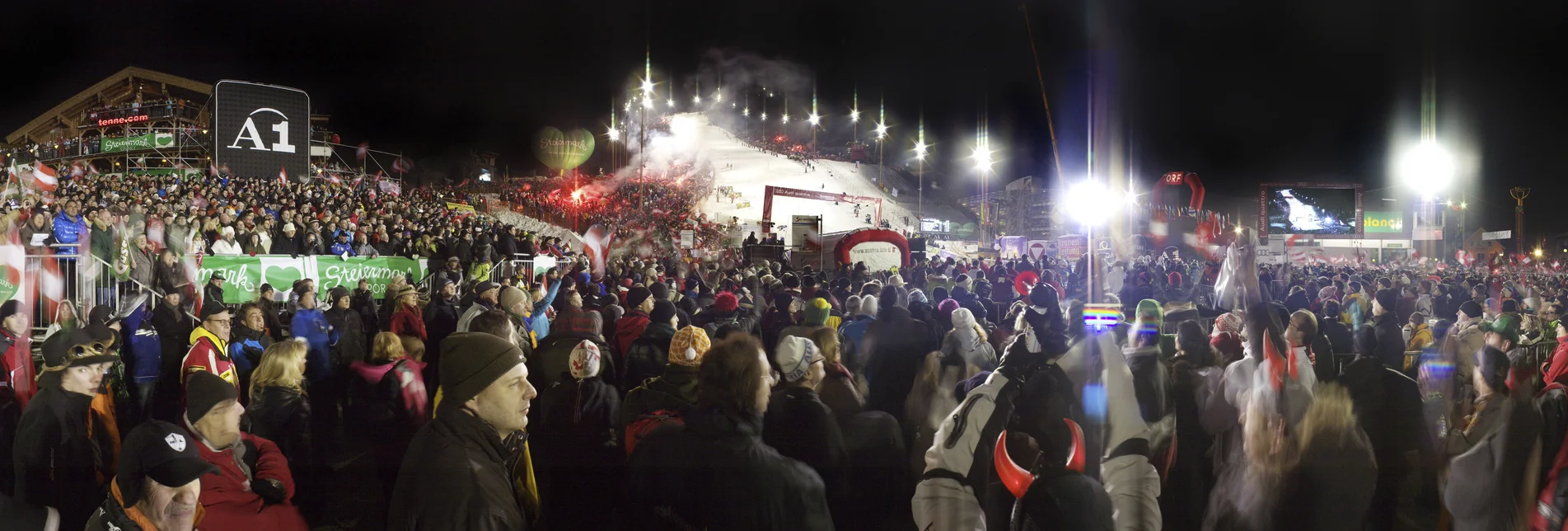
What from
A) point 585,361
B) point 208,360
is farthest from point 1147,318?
point 208,360

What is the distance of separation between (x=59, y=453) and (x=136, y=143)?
1751 inches

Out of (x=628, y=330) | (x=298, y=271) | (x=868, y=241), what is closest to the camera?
(x=628, y=330)

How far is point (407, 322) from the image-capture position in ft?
19.8

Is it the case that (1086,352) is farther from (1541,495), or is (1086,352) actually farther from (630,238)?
(630,238)

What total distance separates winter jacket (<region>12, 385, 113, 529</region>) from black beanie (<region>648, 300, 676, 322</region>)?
2.88m

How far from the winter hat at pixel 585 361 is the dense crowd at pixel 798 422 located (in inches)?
0.7

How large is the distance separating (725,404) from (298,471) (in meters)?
2.65

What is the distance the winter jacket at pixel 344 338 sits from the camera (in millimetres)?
5672

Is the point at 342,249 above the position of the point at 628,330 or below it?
above

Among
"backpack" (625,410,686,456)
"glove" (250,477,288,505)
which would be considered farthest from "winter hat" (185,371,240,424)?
"backpack" (625,410,686,456)

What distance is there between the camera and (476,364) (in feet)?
7.43

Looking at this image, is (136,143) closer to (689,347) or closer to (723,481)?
(689,347)

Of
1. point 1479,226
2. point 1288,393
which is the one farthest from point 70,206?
point 1479,226

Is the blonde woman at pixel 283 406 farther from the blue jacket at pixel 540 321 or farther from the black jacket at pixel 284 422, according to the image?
the blue jacket at pixel 540 321
